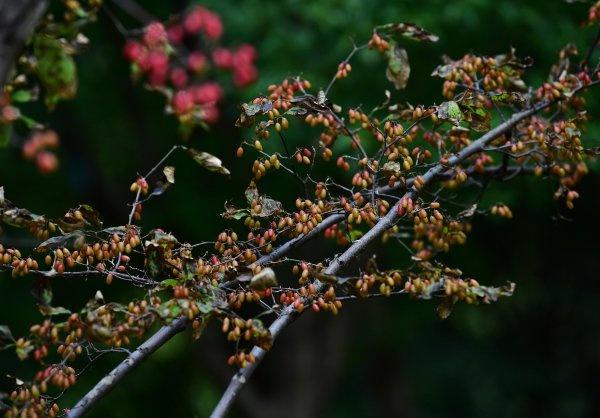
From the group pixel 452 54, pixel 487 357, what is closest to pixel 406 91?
pixel 452 54

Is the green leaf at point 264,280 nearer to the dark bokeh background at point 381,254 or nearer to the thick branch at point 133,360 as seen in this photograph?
the thick branch at point 133,360

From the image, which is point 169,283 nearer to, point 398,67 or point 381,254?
point 398,67

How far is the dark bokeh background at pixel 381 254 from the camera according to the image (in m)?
6.18

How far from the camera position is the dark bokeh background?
6.18 metres

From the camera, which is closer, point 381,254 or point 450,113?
point 450,113

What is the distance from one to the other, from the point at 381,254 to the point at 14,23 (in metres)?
6.62

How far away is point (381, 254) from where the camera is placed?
812cm

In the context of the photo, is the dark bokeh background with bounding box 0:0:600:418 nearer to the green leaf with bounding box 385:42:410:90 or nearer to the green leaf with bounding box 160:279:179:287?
the green leaf with bounding box 385:42:410:90

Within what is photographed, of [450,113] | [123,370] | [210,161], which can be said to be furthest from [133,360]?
[450,113]

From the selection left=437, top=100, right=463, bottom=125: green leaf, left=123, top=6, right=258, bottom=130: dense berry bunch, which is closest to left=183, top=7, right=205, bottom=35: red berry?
left=123, top=6, right=258, bottom=130: dense berry bunch

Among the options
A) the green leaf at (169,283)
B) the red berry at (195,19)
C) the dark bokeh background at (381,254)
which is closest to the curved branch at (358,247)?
the green leaf at (169,283)

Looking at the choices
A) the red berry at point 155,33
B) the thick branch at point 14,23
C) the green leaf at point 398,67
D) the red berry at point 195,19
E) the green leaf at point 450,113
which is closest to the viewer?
the thick branch at point 14,23

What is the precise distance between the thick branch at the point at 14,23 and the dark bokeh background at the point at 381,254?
132 inches

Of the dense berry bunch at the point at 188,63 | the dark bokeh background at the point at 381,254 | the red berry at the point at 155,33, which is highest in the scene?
the red berry at the point at 155,33
